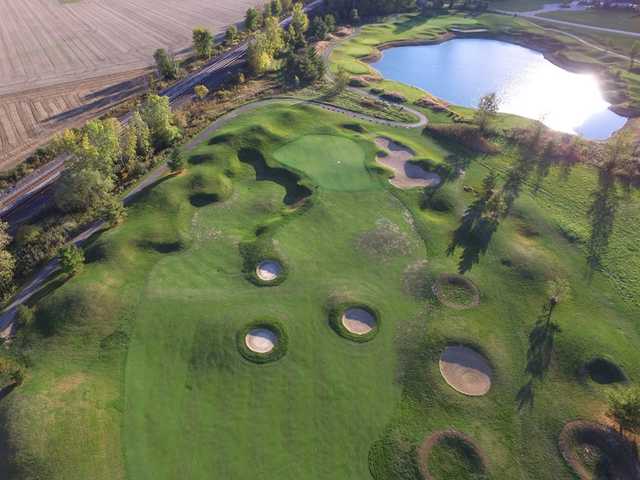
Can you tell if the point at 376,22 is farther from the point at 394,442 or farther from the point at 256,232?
the point at 394,442

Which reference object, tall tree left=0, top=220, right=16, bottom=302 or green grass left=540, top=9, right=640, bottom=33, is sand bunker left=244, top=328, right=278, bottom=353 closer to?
tall tree left=0, top=220, right=16, bottom=302

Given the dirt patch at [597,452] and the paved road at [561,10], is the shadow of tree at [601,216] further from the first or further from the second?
the paved road at [561,10]

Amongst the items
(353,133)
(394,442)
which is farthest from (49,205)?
(394,442)

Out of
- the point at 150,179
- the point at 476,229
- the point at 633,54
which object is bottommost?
the point at 476,229

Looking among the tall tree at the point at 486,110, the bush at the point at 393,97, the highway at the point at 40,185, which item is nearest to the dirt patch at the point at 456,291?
the tall tree at the point at 486,110

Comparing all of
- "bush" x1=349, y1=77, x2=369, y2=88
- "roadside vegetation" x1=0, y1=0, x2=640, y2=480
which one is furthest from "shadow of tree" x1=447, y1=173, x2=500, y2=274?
"bush" x1=349, y1=77, x2=369, y2=88

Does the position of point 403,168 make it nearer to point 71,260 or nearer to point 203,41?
point 71,260

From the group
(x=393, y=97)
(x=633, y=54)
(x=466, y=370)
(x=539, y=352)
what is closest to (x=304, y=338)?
(x=466, y=370)
